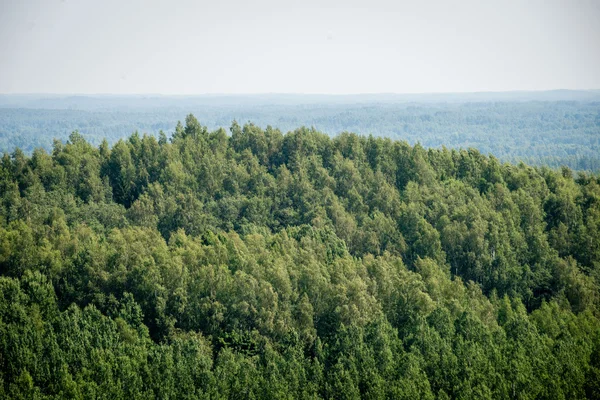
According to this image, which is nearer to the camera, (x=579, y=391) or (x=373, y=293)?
(x=579, y=391)

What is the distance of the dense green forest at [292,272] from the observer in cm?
4472

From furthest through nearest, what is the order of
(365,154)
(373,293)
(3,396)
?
(365,154) → (373,293) → (3,396)

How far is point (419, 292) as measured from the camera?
54812 mm

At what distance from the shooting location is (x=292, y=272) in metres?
55.8

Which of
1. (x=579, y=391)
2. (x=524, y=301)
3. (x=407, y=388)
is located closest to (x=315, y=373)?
(x=407, y=388)

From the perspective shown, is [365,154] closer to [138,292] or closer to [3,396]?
[138,292]

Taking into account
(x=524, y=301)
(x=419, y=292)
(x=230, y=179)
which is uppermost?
(x=230, y=179)

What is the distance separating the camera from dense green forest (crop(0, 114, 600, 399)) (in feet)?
147

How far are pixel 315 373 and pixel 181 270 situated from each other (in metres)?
14.6

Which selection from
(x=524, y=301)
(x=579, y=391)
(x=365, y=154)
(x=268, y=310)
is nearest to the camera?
(x=579, y=391)

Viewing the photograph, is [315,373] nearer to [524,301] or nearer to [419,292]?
[419,292]

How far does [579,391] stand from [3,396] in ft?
114

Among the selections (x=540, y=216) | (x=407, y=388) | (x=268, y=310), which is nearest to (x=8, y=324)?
(x=268, y=310)

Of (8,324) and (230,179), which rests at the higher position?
(230,179)
